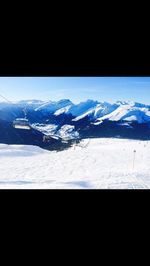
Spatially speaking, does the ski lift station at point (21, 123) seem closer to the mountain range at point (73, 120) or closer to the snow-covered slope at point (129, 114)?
the mountain range at point (73, 120)

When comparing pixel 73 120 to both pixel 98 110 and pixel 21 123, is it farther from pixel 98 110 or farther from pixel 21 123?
pixel 21 123

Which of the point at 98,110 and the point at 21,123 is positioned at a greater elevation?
the point at 98,110

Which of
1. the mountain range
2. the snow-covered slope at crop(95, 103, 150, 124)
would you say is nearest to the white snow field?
the mountain range

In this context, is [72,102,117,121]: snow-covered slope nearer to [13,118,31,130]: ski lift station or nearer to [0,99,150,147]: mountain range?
[0,99,150,147]: mountain range

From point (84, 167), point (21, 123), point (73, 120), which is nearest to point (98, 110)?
point (73, 120)
